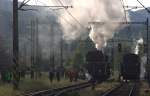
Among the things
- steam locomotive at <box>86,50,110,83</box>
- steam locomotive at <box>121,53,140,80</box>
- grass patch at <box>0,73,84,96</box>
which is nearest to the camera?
grass patch at <box>0,73,84,96</box>

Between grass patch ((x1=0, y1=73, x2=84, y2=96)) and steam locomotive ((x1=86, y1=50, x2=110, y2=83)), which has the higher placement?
steam locomotive ((x1=86, y1=50, x2=110, y2=83))

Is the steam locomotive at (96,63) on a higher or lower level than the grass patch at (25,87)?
higher

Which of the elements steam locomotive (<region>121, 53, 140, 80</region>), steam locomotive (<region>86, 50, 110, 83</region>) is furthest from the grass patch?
steam locomotive (<region>121, 53, 140, 80</region>)

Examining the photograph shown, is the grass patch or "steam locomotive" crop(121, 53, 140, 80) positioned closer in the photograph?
the grass patch

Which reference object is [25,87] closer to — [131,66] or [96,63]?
[96,63]

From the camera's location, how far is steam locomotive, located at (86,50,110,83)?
53.0m

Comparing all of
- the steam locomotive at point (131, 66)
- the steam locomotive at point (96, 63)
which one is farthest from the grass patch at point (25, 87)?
the steam locomotive at point (131, 66)

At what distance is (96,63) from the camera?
53438mm

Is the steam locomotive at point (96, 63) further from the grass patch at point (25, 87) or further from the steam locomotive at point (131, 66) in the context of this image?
the grass patch at point (25, 87)

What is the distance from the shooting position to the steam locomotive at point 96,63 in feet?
174

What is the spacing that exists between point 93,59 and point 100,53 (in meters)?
1.02

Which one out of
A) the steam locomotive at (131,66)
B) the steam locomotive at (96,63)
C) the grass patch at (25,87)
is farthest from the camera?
the steam locomotive at (131,66)

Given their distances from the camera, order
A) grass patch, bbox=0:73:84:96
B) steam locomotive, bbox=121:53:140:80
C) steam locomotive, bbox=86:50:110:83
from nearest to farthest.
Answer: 1. grass patch, bbox=0:73:84:96
2. steam locomotive, bbox=86:50:110:83
3. steam locomotive, bbox=121:53:140:80

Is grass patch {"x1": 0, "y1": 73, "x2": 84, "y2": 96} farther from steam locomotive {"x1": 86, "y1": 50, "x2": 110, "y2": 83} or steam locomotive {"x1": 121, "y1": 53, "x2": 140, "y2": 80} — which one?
steam locomotive {"x1": 121, "y1": 53, "x2": 140, "y2": 80}
